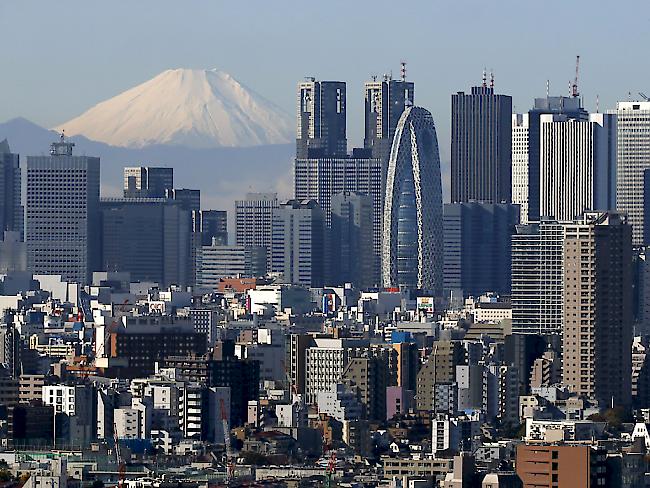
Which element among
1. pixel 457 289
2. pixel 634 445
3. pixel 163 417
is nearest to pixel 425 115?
pixel 457 289

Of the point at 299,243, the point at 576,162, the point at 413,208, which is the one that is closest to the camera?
the point at 413,208

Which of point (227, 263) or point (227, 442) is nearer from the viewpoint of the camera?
point (227, 442)

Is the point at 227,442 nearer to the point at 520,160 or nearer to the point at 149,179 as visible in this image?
the point at 520,160

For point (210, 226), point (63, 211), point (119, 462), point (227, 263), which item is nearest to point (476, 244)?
point (227, 263)

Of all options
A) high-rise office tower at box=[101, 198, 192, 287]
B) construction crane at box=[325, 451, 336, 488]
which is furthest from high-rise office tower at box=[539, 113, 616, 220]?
construction crane at box=[325, 451, 336, 488]

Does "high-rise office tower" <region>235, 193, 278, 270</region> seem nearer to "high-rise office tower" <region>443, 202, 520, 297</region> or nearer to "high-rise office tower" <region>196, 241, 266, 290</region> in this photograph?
"high-rise office tower" <region>196, 241, 266, 290</region>

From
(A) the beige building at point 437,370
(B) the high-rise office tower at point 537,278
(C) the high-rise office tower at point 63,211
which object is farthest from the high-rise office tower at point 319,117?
(A) the beige building at point 437,370

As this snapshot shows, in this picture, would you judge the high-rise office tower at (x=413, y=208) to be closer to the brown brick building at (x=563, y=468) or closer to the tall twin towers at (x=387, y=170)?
the tall twin towers at (x=387, y=170)
